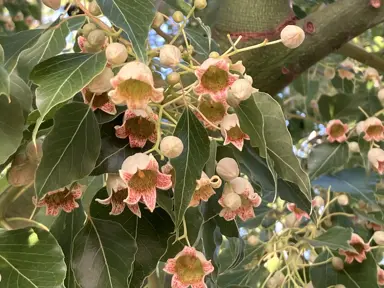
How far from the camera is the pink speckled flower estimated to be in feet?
3.44

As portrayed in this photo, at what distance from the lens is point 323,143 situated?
1.23 metres

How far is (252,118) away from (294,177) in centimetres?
11

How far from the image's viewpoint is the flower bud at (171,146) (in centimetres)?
57

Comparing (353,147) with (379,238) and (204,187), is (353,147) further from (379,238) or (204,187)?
(204,187)

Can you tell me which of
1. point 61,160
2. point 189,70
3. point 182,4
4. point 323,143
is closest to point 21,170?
point 61,160

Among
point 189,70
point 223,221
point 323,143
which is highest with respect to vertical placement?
point 189,70

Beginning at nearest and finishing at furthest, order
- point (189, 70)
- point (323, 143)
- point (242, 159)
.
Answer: point (189, 70) < point (242, 159) < point (323, 143)

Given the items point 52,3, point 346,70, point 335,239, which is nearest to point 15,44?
point 52,3

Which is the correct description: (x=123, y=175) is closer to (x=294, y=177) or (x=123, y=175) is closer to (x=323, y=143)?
(x=294, y=177)

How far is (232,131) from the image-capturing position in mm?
636

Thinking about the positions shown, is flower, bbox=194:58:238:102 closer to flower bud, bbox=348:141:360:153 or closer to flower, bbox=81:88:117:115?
flower, bbox=81:88:117:115

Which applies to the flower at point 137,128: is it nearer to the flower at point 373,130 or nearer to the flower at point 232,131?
the flower at point 232,131

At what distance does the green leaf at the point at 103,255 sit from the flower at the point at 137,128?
0.31 feet

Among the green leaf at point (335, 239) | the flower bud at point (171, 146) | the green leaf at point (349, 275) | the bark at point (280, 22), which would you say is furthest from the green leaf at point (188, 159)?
the green leaf at point (349, 275)
